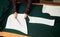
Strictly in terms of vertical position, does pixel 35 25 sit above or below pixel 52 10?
below

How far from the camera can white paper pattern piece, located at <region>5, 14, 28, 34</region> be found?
1.38 m

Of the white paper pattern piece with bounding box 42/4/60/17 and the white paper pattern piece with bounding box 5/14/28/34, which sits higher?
the white paper pattern piece with bounding box 42/4/60/17

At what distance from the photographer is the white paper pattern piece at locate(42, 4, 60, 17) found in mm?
1376

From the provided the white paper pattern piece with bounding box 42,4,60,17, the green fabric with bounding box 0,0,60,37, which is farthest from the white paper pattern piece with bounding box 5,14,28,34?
the white paper pattern piece with bounding box 42,4,60,17

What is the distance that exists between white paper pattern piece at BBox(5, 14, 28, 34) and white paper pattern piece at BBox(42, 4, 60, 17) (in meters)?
0.25

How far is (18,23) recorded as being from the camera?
4.60 ft

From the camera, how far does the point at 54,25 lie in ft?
4.41

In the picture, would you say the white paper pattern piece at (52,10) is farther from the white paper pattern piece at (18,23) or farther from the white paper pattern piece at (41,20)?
the white paper pattern piece at (18,23)

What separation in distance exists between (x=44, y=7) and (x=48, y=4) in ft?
0.18

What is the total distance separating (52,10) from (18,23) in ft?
1.29

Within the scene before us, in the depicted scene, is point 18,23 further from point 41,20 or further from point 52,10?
point 52,10

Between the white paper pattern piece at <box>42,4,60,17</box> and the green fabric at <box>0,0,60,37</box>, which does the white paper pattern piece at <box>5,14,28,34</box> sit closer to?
the green fabric at <box>0,0,60,37</box>

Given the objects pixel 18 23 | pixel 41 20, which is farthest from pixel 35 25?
pixel 18 23

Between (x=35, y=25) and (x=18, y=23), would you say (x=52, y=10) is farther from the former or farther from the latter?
(x=18, y=23)
